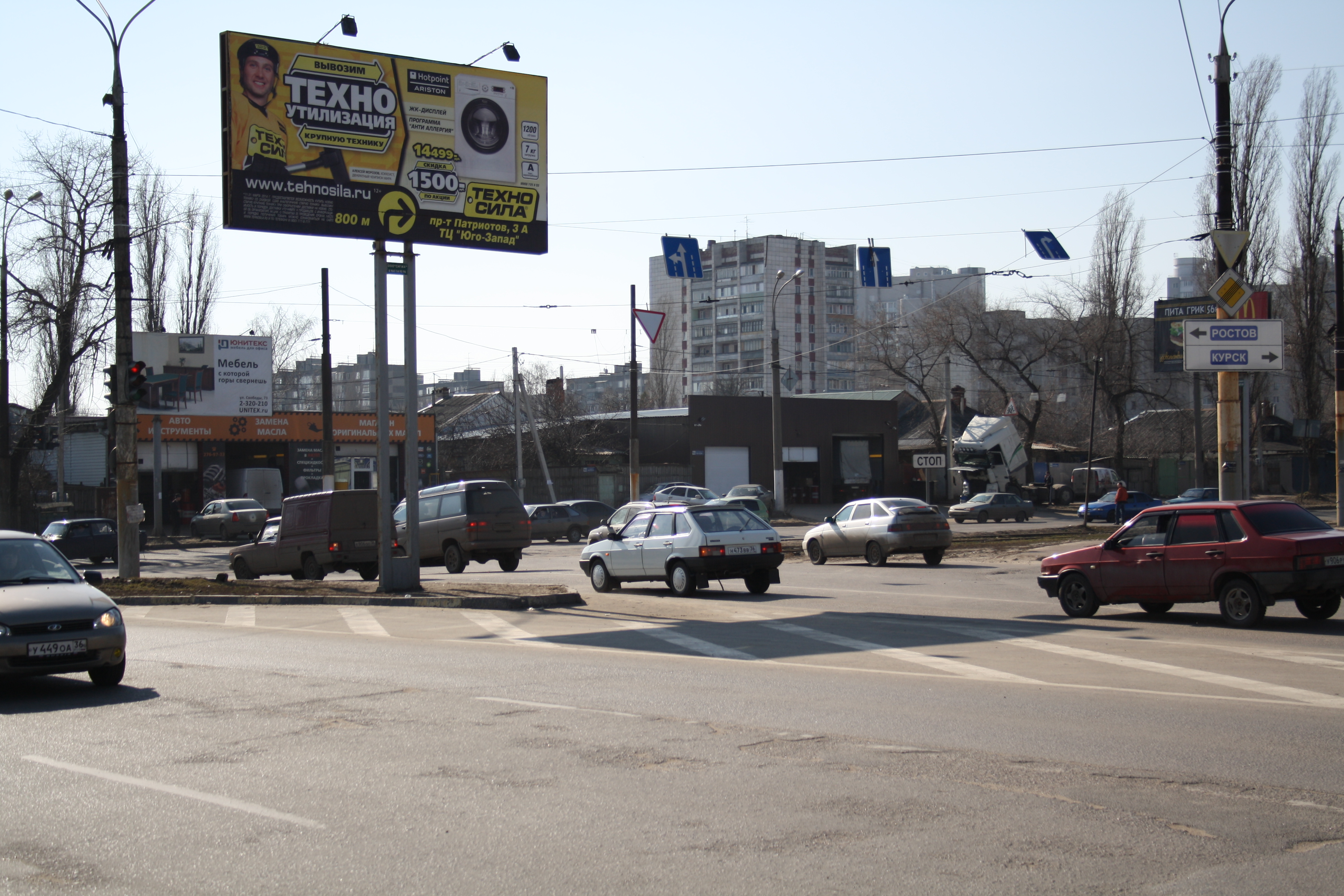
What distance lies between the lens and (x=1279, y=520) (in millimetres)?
13758

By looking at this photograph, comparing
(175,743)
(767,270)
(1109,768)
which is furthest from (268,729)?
(767,270)

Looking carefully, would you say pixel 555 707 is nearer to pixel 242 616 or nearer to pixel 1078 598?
pixel 1078 598

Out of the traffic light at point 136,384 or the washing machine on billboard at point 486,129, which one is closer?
the washing machine on billboard at point 486,129

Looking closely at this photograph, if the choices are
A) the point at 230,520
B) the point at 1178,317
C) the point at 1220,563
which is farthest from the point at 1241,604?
the point at 230,520

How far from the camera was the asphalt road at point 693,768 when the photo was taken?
16.5ft

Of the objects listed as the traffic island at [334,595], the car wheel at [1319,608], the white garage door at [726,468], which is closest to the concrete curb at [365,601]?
the traffic island at [334,595]

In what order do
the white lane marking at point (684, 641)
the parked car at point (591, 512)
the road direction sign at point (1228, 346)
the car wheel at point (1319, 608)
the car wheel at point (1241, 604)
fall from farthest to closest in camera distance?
the parked car at point (591, 512), the road direction sign at point (1228, 346), the car wheel at point (1319, 608), the car wheel at point (1241, 604), the white lane marking at point (684, 641)

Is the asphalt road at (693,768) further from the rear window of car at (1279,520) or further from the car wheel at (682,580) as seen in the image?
the car wheel at (682,580)

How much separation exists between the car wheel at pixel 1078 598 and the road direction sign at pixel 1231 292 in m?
6.15

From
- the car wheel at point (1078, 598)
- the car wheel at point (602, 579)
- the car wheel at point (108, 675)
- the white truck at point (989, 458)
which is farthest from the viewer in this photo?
the white truck at point (989, 458)

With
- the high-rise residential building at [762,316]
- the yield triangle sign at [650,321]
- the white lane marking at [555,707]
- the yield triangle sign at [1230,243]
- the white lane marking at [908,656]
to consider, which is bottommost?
the white lane marking at [908,656]

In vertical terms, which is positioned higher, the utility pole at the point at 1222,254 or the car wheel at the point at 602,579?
the utility pole at the point at 1222,254

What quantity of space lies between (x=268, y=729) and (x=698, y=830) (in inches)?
160

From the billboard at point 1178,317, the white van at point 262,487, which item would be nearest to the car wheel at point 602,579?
the billboard at point 1178,317
